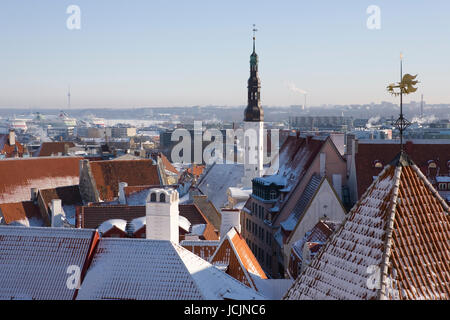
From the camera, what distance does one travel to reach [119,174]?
162 ft

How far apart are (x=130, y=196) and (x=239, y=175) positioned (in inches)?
918

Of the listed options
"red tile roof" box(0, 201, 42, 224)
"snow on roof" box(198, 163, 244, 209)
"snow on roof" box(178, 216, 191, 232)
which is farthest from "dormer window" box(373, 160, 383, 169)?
"red tile roof" box(0, 201, 42, 224)

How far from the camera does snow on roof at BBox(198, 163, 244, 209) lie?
5749 centimetres

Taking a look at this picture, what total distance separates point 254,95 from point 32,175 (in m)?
28.3

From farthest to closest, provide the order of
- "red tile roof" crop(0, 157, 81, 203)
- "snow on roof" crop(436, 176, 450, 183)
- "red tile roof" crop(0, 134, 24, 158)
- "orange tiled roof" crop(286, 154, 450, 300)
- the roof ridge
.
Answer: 1. "red tile roof" crop(0, 134, 24, 158)
2. "red tile roof" crop(0, 157, 81, 203)
3. "snow on roof" crop(436, 176, 450, 183)
4. "orange tiled roof" crop(286, 154, 450, 300)
5. the roof ridge

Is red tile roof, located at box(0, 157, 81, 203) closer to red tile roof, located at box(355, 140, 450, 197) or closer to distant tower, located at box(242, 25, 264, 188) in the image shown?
distant tower, located at box(242, 25, 264, 188)

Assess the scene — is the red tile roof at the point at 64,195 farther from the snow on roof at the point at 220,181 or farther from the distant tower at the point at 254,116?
the distant tower at the point at 254,116

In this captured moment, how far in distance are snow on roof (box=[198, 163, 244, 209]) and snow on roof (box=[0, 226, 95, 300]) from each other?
3664 cm

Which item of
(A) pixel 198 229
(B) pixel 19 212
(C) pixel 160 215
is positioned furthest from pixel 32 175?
(C) pixel 160 215

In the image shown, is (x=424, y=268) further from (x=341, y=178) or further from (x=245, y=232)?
(x=245, y=232)

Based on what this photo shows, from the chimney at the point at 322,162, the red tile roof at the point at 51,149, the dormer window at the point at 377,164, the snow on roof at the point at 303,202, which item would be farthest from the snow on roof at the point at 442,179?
the red tile roof at the point at 51,149

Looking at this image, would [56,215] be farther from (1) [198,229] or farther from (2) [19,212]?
(1) [198,229]

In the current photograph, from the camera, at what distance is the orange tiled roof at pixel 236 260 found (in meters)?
21.5

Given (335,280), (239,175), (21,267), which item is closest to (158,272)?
(21,267)
